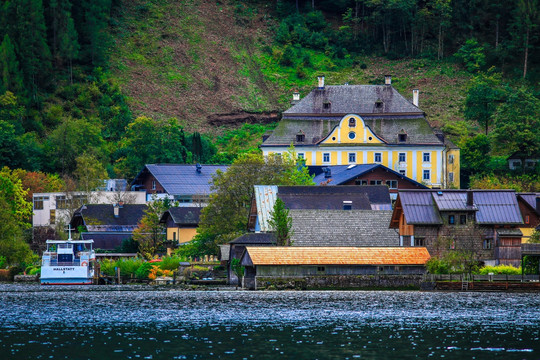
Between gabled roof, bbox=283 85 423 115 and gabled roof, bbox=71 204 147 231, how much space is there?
1244 inches

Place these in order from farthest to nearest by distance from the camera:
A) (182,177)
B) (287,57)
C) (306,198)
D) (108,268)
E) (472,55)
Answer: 1. (287,57)
2. (472,55)
3. (182,177)
4. (108,268)
5. (306,198)

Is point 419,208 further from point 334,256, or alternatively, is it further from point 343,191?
point 343,191

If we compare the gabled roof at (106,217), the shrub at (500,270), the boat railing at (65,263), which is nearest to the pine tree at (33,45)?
the gabled roof at (106,217)

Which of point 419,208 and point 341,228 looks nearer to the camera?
point 419,208

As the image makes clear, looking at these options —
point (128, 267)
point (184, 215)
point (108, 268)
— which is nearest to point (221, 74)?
point (184, 215)

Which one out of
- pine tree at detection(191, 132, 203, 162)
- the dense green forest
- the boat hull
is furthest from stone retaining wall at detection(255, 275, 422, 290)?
pine tree at detection(191, 132, 203, 162)

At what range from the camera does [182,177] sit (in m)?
128

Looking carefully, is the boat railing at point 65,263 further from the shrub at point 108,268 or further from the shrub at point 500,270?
the shrub at point 500,270

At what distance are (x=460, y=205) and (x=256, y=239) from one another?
49.1 feet

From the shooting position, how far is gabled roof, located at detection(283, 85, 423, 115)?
5344 inches

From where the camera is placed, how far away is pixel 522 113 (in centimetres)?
12375

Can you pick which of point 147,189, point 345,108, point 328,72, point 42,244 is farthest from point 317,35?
point 42,244

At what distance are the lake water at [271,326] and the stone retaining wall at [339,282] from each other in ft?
19.6

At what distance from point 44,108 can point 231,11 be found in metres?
52.8
